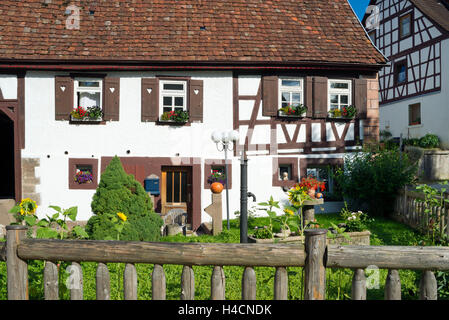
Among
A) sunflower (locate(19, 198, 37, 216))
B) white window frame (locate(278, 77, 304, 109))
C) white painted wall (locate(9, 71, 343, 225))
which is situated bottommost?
sunflower (locate(19, 198, 37, 216))

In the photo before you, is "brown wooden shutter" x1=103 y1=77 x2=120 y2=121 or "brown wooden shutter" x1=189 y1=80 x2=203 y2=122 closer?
"brown wooden shutter" x1=103 y1=77 x2=120 y2=121

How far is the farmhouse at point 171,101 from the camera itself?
35.3 feet

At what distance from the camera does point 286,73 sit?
1119cm

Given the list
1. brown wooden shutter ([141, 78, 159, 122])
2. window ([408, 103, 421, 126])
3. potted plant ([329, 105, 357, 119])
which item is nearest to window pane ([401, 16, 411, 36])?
window ([408, 103, 421, 126])

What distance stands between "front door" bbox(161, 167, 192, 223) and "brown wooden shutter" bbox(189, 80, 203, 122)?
1467 mm

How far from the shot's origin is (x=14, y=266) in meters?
3.05

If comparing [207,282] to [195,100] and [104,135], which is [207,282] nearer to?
[195,100]

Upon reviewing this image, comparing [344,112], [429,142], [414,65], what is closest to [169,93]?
[344,112]

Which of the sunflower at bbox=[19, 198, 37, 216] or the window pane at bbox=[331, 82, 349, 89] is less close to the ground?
the window pane at bbox=[331, 82, 349, 89]

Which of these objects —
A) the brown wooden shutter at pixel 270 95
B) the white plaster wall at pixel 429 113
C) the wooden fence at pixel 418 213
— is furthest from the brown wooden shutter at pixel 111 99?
the white plaster wall at pixel 429 113

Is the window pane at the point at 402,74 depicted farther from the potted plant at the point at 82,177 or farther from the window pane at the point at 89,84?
the potted plant at the point at 82,177

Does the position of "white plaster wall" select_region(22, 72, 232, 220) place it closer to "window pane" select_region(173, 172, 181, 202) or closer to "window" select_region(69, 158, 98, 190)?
"window" select_region(69, 158, 98, 190)

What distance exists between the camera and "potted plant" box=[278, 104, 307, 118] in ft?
36.4
